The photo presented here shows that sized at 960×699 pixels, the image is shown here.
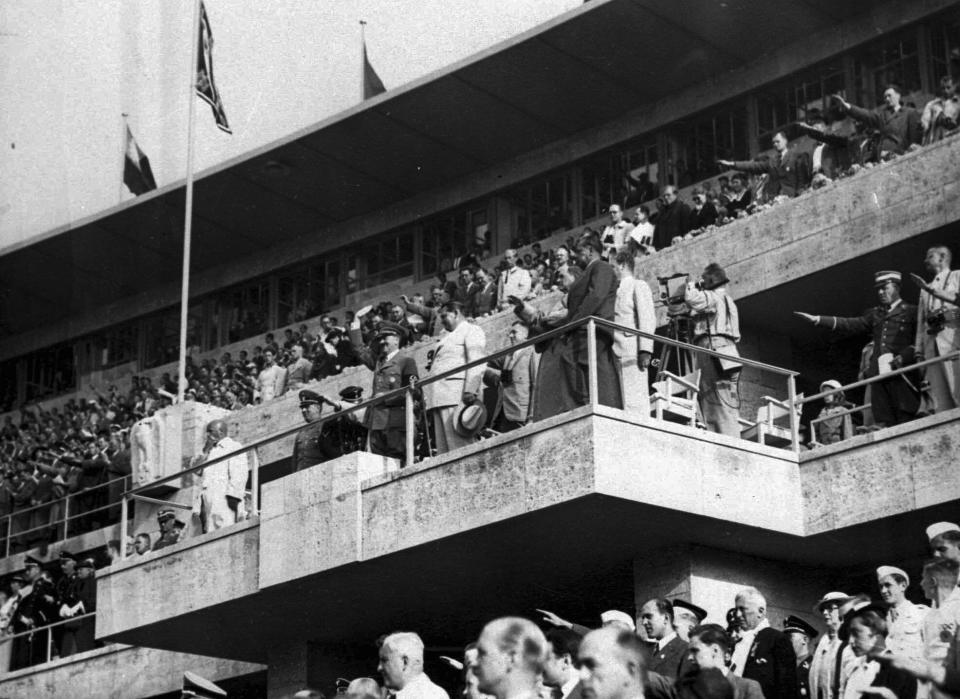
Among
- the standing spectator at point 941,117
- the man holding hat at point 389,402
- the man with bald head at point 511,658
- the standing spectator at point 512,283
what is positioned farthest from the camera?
the standing spectator at point 512,283

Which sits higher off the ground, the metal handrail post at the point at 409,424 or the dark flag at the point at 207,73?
the dark flag at the point at 207,73

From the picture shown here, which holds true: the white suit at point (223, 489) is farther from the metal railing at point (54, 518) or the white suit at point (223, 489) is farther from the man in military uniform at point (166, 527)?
the metal railing at point (54, 518)

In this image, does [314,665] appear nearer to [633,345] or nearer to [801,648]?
[633,345]

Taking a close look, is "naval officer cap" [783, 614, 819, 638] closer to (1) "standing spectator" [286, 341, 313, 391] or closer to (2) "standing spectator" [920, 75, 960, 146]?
(2) "standing spectator" [920, 75, 960, 146]

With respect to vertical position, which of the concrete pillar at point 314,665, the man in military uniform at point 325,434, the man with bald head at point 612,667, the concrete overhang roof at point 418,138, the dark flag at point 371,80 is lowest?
the man with bald head at point 612,667

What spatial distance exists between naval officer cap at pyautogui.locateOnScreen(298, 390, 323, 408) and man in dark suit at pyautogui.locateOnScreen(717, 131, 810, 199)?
20.4 ft

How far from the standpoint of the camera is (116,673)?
20.8m

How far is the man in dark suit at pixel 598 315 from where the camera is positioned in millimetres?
13711

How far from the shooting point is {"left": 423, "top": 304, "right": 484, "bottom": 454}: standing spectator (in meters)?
14.9

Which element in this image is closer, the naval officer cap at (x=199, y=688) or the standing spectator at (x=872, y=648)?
the standing spectator at (x=872, y=648)

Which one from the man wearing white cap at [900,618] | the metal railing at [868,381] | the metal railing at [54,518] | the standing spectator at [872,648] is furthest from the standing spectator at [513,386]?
the metal railing at [54,518]

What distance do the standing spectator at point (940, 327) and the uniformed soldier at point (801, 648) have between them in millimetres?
2670

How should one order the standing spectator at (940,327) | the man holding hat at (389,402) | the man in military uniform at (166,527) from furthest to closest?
the man in military uniform at (166,527)
the man holding hat at (389,402)
the standing spectator at (940,327)

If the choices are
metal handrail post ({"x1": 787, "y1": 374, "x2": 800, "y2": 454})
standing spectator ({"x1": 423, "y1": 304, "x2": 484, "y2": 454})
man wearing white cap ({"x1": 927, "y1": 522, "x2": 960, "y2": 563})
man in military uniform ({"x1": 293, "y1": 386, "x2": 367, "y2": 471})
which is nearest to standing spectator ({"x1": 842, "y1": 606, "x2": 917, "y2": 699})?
man wearing white cap ({"x1": 927, "y1": 522, "x2": 960, "y2": 563})
